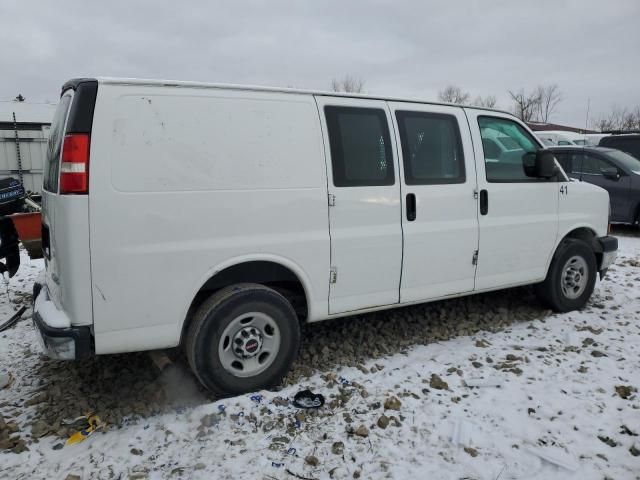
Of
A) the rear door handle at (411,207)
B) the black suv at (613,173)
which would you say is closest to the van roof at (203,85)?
the rear door handle at (411,207)

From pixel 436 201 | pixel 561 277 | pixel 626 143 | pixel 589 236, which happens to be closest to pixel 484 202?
pixel 436 201

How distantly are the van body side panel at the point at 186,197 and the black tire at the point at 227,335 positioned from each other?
151 mm

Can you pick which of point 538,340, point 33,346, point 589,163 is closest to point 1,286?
point 33,346

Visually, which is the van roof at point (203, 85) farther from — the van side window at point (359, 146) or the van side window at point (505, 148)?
the van side window at point (505, 148)

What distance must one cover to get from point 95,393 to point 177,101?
2.16 metres

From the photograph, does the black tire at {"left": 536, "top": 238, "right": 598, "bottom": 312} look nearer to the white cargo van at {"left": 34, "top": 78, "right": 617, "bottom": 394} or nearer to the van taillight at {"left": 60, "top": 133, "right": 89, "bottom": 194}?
the white cargo van at {"left": 34, "top": 78, "right": 617, "bottom": 394}

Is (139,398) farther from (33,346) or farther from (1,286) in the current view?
(1,286)

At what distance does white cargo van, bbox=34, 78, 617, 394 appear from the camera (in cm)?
291

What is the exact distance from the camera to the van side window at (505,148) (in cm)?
448

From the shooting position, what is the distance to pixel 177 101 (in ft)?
10.2

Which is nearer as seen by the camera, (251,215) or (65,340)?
(65,340)

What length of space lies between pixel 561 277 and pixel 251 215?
3538mm

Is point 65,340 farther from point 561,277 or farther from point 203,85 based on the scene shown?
point 561,277

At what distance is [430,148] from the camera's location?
164 inches
